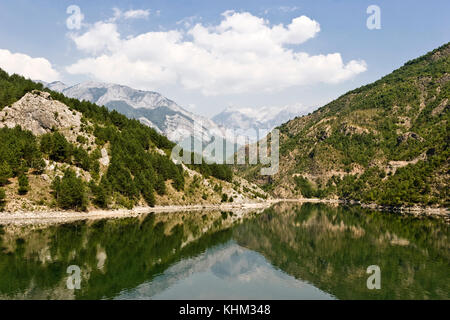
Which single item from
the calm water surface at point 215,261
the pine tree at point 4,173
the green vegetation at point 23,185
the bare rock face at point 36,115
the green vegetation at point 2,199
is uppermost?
the bare rock face at point 36,115

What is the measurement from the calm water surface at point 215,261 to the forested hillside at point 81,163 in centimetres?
1664

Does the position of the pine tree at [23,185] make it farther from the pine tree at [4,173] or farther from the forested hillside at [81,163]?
the pine tree at [4,173]

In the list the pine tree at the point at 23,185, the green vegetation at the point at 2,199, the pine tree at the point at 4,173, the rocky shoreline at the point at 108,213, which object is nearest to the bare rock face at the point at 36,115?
the pine tree at the point at 4,173

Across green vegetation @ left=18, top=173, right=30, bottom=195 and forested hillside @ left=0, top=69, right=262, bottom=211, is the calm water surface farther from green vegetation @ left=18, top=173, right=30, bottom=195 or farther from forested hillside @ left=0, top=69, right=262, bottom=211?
green vegetation @ left=18, top=173, right=30, bottom=195

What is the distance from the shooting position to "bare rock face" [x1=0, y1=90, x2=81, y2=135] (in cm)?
12544

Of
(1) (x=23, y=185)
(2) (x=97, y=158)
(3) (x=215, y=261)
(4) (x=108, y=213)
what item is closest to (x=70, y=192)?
(1) (x=23, y=185)

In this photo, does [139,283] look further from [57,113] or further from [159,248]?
[57,113]

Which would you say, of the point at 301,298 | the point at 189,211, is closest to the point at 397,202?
the point at 189,211

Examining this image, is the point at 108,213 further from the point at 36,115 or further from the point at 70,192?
the point at 36,115

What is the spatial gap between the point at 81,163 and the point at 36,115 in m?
30.2

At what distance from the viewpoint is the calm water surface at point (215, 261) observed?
40.5 m

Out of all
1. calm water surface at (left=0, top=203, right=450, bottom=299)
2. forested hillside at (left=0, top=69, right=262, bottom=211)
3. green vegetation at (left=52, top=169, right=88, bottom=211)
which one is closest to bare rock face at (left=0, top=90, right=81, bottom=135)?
forested hillside at (left=0, top=69, right=262, bottom=211)

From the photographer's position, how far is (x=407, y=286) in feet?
142
